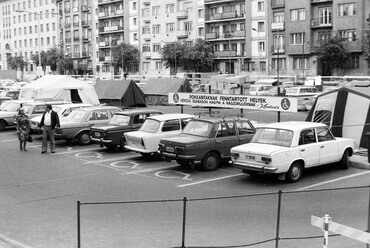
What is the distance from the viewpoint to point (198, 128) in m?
17.5

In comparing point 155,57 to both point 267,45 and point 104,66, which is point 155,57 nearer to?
point 104,66

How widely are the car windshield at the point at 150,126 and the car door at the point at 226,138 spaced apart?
2.75 metres

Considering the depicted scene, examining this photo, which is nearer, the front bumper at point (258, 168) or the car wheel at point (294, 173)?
the front bumper at point (258, 168)

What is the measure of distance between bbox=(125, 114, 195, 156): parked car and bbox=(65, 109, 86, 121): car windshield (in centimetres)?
463

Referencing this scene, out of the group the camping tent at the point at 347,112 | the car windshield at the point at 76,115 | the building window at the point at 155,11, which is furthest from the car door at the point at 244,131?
the building window at the point at 155,11

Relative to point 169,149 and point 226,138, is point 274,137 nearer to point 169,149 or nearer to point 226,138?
point 226,138

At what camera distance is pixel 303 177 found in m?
15.6

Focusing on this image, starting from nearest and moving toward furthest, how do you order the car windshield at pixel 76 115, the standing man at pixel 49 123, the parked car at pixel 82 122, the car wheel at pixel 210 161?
the car wheel at pixel 210 161
the standing man at pixel 49 123
the parked car at pixel 82 122
the car windshield at pixel 76 115

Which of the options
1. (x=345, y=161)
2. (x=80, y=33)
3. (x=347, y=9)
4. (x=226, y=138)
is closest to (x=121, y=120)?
(x=226, y=138)

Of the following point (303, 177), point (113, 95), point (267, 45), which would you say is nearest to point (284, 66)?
point (267, 45)

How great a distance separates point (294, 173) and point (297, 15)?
174 ft

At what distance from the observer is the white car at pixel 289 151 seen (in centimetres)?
1442

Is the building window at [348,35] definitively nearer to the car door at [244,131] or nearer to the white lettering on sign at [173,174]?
the car door at [244,131]

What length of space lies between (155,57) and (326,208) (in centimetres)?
7411
